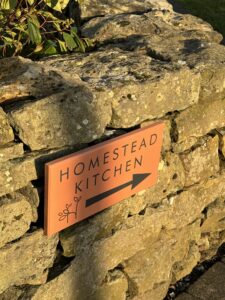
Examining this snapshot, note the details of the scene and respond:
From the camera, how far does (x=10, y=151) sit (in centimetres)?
215

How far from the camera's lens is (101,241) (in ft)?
8.79

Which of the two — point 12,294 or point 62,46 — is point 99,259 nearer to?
point 12,294

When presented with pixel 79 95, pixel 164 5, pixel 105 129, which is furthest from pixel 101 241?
pixel 164 5

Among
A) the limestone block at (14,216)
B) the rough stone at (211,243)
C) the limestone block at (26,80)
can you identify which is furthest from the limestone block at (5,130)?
the rough stone at (211,243)

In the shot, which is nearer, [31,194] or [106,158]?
[31,194]

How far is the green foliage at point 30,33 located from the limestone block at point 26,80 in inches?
8.9

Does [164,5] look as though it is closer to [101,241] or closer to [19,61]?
[19,61]

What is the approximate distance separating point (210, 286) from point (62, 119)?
171 cm

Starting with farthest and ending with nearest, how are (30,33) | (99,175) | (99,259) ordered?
1. (99,259)
2. (30,33)
3. (99,175)

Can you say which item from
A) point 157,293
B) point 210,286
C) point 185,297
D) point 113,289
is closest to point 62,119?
point 113,289

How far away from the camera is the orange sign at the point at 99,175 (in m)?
2.30

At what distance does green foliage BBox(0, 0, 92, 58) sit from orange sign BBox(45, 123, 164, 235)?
2.28 ft

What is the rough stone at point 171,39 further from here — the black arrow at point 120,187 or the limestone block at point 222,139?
the black arrow at point 120,187

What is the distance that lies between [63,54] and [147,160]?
819 mm
